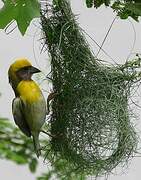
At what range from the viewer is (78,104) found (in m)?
1.55

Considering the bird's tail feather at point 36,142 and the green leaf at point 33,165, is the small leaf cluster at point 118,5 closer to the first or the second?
the bird's tail feather at point 36,142

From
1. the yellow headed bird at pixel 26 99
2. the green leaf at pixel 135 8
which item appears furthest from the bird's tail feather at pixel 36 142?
the green leaf at pixel 135 8

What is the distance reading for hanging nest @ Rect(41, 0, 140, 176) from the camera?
1553 millimetres

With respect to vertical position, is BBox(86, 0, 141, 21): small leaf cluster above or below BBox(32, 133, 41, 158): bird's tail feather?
above

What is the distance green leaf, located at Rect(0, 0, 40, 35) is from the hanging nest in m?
0.40

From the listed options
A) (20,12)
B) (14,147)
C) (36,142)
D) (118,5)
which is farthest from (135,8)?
(14,147)

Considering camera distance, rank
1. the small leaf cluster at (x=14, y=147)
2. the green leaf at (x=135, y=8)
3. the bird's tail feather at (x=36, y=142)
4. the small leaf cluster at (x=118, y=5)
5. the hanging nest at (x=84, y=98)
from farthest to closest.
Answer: the small leaf cluster at (x=14, y=147)
the bird's tail feather at (x=36, y=142)
the hanging nest at (x=84, y=98)
the small leaf cluster at (x=118, y=5)
the green leaf at (x=135, y=8)

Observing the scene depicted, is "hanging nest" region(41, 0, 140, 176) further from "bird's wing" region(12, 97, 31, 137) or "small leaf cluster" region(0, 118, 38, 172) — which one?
"small leaf cluster" region(0, 118, 38, 172)

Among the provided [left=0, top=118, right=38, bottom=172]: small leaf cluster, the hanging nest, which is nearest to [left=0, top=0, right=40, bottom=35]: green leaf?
the hanging nest

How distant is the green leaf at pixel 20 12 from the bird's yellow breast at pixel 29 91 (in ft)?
1.50

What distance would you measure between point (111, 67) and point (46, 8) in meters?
0.27

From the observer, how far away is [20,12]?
1.17 metres

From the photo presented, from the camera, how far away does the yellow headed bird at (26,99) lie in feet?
5.33

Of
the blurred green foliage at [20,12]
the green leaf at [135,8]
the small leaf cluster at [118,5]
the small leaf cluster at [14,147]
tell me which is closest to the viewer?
the blurred green foliage at [20,12]
